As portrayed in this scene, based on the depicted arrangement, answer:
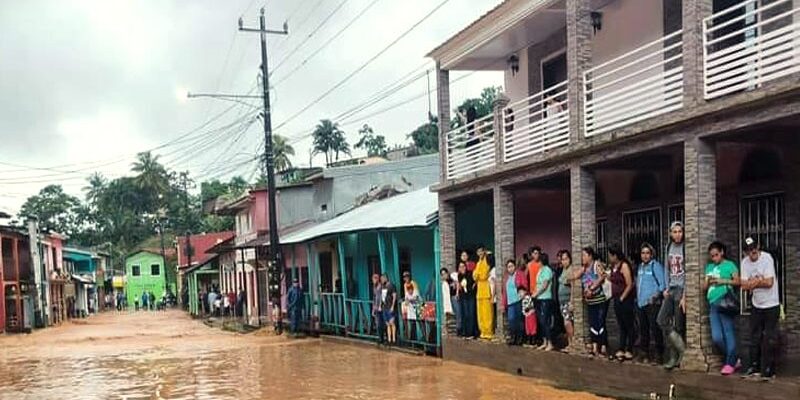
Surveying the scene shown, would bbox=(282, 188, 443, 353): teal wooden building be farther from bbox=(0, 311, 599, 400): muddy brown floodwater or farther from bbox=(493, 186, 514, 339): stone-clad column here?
bbox=(493, 186, 514, 339): stone-clad column

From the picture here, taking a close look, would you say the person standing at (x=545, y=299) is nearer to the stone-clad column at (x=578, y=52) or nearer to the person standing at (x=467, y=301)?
the stone-clad column at (x=578, y=52)

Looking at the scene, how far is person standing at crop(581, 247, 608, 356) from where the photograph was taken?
12.4 m

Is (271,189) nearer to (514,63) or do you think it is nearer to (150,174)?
(514,63)

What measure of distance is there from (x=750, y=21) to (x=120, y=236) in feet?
302

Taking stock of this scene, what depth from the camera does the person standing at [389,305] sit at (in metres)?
19.7

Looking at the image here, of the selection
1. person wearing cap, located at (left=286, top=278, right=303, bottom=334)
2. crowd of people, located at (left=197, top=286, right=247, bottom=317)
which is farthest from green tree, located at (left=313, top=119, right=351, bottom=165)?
person wearing cap, located at (left=286, top=278, right=303, bottom=334)

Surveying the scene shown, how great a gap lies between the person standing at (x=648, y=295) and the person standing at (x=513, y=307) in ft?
10.8

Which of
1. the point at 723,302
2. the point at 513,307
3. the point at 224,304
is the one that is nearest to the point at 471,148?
the point at 513,307

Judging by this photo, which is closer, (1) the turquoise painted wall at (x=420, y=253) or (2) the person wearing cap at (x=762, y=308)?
(2) the person wearing cap at (x=762, y=308)

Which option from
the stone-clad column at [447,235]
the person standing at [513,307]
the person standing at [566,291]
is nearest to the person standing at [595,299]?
the person standing at [566,291]

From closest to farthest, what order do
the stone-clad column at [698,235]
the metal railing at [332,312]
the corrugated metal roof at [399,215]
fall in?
the stone-clad column at [698,235] → the corrugated metal roof at [399,215] → the metal railing at [332,312]

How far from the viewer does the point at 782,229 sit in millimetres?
11898

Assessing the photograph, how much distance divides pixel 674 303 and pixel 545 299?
331cm

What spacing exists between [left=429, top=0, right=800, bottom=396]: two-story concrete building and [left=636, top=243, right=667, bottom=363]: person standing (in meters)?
0.70
